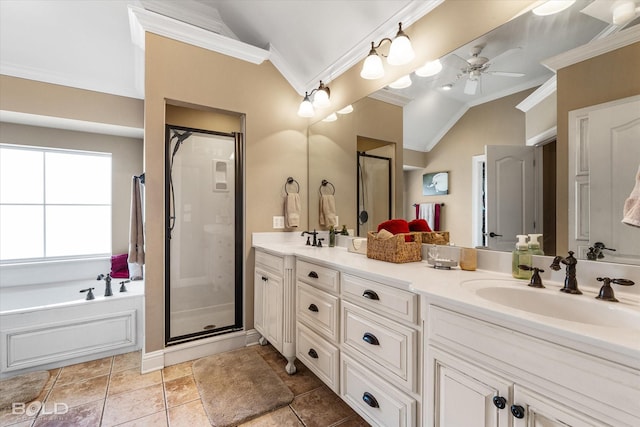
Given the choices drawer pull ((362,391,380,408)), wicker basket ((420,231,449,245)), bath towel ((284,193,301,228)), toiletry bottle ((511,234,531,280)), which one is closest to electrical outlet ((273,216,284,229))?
bath towel ((284,193,301,228))

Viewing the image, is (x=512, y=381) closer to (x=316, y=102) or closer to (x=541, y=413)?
(x=541, y=413)

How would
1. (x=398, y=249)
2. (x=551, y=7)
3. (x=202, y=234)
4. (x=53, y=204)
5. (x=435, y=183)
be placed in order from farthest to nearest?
(x=53, y=204) → (x=202, y=234) → (x=435, y=183) → (x=398, y=249) → (x=551, y=7)

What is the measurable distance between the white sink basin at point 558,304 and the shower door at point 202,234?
2.04 meters

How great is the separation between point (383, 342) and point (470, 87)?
4.76 ft

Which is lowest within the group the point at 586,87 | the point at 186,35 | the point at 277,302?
the point at 277,302

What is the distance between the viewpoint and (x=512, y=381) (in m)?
0.85

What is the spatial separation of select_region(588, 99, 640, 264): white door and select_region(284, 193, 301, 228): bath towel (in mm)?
2017

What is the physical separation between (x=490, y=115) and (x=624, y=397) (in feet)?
4.26

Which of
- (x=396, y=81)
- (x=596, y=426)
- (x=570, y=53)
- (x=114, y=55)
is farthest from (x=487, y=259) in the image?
(x=114, y=55)

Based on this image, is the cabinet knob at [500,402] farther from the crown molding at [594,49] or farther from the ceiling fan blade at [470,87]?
the ceiling fan blade at [470,87]

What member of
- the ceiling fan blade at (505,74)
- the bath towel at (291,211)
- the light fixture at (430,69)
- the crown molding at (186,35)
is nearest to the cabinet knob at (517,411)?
the ceiling fan blade at (505,74)

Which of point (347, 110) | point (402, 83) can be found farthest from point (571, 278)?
point (347, 110)

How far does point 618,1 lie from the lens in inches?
43.9

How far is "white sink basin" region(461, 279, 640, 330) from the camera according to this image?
0.91 metres
